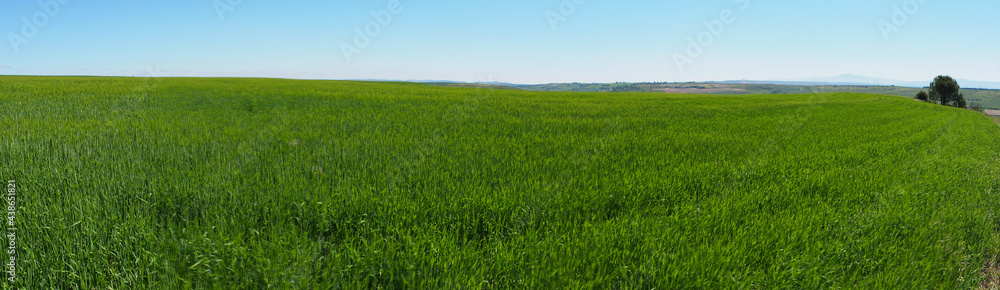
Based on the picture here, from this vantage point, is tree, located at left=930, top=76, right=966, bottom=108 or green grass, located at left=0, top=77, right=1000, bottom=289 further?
tree, located at left=930, top=76, right=966, bottom=108

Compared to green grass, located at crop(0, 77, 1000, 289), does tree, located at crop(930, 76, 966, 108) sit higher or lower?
higher

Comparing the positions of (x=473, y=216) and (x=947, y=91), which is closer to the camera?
(x=473, y=216)

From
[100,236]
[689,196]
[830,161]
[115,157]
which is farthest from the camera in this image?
[830,161]

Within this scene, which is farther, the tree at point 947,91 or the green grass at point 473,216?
the tree at point 947,91

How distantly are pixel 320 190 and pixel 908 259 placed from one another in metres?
4.96

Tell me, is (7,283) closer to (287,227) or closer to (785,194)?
(287,227)

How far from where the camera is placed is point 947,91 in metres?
68.1

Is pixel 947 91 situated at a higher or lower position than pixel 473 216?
higher

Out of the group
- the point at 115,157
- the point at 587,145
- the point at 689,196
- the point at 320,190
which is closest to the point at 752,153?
the point at 587,145

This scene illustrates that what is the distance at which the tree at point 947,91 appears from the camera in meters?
67.8

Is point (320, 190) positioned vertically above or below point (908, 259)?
above

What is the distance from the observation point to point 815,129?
476 inches

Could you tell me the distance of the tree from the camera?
222 ft

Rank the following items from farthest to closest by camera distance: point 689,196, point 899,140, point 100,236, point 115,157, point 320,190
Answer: point 899,140 → point 115,157 → point 689,196 → point 320,190 → point 100,236
